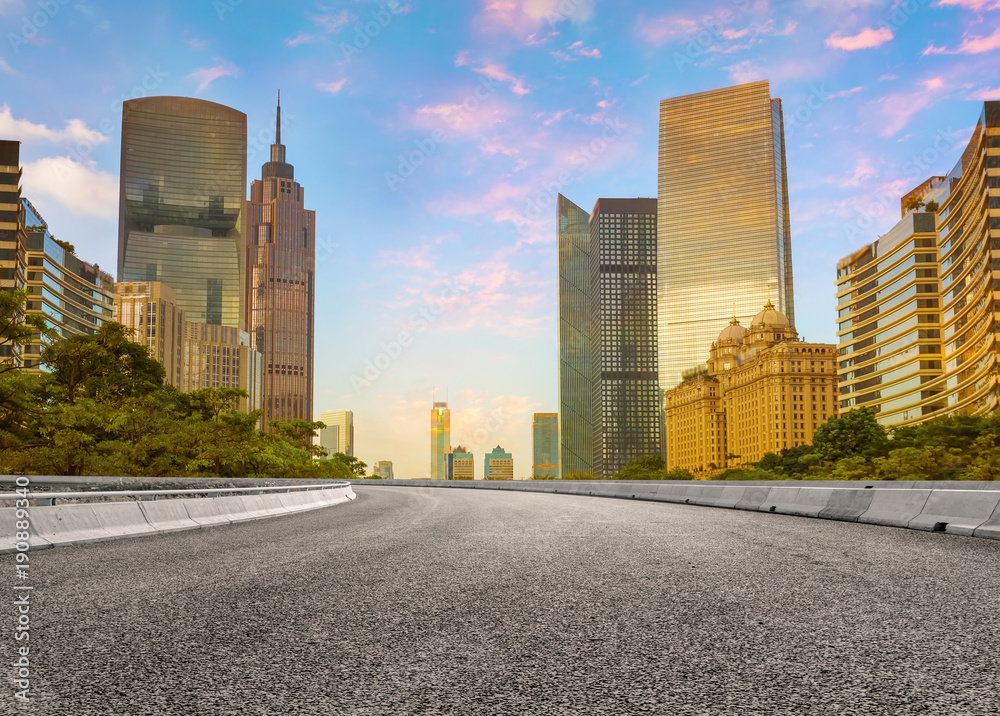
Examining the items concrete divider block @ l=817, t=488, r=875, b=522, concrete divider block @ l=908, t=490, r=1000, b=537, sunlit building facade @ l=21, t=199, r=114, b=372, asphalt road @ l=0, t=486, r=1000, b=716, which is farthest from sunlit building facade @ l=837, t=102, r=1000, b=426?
sunlit building facade @ l=21, t=199, r=114, b=372

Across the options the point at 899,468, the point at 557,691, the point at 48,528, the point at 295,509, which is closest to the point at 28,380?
the point at 295,509

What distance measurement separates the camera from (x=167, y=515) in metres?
14.2

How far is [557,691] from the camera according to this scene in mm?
3893

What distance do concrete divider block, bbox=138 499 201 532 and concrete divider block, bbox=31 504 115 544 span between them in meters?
1.37

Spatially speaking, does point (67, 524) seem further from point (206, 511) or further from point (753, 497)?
point (753, 497)

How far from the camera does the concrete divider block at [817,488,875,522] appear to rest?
49.7 ft

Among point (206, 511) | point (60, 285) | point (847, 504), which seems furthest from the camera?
point (60, 285)

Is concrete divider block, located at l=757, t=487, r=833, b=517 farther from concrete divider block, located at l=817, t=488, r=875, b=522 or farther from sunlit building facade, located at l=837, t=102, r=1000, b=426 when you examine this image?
sunlit building facade, located at l=837, t=102, r=1000, b=426

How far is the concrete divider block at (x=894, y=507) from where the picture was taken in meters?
13.6

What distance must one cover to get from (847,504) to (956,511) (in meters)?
3.26

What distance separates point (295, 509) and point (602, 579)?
15.7m

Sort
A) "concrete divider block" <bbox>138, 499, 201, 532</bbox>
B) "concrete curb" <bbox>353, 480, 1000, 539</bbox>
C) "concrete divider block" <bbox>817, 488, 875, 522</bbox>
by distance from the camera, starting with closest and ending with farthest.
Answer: "concrete curb" <bbox>353, 480, 1000, 539</bbox>, "concrete divider block" <bbox>138, 499, 201, 532</bbox>, "concrete divider block" <bbox>817, 488, 875, 522</bbox>

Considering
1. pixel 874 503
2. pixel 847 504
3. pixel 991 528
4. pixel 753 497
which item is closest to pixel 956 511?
pixel 991 528

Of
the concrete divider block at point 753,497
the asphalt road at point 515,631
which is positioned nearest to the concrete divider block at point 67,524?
the asphalt road at point 515,631
